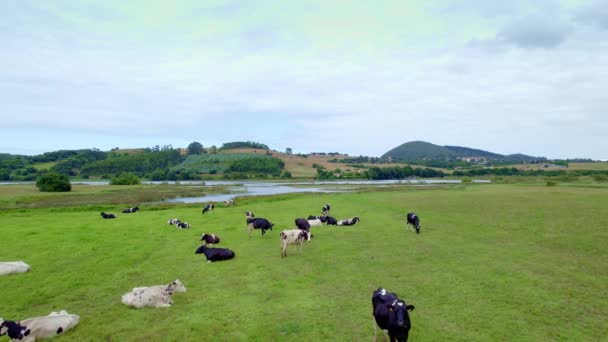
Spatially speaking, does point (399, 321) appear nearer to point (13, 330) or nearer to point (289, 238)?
point (13, 330)

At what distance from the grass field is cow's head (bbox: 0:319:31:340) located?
1139 mm

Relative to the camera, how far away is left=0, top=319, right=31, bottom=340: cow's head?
26.1 feet

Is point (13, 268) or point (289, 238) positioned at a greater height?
point (289, 238)

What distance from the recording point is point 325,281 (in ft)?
40.8

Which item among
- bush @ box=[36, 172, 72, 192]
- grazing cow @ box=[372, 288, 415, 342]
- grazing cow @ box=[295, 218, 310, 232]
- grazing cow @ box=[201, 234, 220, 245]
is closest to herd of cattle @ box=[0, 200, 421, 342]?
grazing cow @ box=[372, 288, 415, 342]

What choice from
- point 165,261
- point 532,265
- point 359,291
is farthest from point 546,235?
point 165,261

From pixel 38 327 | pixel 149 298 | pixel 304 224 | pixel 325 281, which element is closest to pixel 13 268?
pixel 38 327

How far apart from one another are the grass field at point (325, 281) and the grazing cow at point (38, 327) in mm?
398

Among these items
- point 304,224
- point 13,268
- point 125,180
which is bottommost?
point 13,268

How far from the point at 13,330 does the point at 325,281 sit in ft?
29.4

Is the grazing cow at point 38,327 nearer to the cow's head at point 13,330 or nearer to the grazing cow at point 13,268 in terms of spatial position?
the cow's head at point 13,330

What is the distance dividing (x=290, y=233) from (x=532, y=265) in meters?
10.6

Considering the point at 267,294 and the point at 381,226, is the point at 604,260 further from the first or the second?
the point at 267,294

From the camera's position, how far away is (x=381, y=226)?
24.1m
